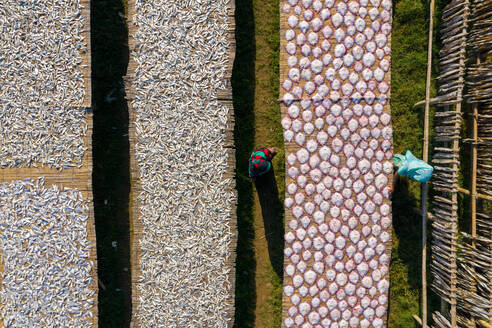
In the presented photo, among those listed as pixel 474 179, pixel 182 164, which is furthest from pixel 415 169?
pixel 182 164

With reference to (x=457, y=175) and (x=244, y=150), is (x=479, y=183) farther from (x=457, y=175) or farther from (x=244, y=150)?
(x=244, y=150)

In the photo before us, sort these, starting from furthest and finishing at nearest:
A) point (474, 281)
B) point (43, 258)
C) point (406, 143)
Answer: point (406, 143) → point (43, 258) → point (474, 281)

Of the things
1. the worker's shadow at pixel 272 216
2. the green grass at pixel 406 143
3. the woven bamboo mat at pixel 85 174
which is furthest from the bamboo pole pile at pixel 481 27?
the woven bamboo mat at pixel 85 174

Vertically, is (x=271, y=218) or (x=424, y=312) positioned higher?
(x=271, y=218)

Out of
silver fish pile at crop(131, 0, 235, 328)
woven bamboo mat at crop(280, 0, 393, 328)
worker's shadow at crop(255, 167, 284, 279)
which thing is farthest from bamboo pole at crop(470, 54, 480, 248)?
silver fish pile at crop(131, 0, 235, 328)

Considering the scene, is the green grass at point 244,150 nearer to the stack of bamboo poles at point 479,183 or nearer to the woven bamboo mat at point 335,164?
the woven bamboo mat at point 335,164

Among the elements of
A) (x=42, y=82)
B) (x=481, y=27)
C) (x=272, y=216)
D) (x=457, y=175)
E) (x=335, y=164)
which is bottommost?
(x=272, y=216)

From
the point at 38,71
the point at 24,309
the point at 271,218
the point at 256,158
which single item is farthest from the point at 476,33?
the point at 24,309

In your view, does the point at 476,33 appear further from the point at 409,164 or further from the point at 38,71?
the point at 38,71
